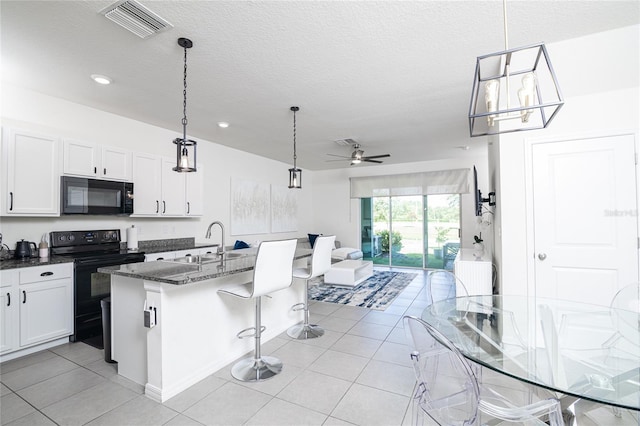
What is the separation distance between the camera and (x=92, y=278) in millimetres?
3145

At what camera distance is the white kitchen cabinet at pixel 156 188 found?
397 cm

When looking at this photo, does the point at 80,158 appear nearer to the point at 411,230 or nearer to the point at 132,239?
the point at 132,239

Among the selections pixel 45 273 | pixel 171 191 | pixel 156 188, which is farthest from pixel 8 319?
pixel 171 191

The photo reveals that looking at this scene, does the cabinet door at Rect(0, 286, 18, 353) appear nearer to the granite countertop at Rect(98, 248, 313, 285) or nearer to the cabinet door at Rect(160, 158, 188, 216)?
the granite countertop at Rect(98, 248, 313, 285)

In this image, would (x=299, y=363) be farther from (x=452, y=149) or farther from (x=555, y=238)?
(x=452, y=149)

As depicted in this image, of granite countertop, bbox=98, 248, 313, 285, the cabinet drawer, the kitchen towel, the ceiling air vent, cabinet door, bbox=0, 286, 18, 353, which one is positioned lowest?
cabinet door, bbox=0, 286, 18, 353

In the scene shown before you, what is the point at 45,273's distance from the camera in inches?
111

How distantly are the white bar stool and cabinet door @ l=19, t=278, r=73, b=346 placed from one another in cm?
184

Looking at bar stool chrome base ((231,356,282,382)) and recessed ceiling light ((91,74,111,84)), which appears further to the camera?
recessed ceiling light ((91,74,111,84))

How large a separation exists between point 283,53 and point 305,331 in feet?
9.10

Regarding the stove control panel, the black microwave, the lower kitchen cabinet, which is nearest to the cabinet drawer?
the lower kitchen cabinet

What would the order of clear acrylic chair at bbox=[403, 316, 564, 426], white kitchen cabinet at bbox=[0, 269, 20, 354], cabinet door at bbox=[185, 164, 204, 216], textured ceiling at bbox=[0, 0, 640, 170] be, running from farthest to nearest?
cabinet door at bbox=[185, 164, 204, 216]
white kitchen cabinet at bbox=[0, 269, 20, 354]
textured ceiling at bbox=[0, 0, 640, 170]
clear acrylic chair at bbox=[403, 316, 564, 426]

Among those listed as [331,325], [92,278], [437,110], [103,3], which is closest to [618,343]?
[331,325]

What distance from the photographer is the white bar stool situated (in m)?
2.23
